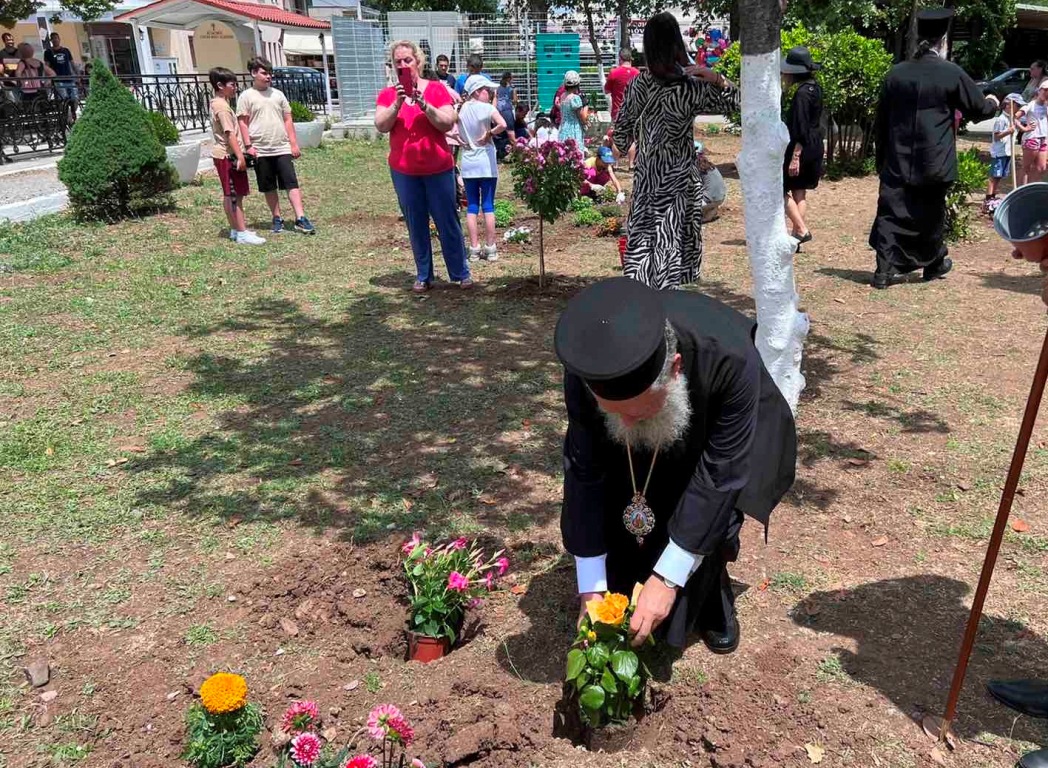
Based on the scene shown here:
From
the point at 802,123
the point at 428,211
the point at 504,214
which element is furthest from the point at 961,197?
the point at 428,211

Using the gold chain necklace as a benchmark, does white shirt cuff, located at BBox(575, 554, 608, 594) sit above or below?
below

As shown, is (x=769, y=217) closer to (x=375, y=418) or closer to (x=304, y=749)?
(x=375, y=418)

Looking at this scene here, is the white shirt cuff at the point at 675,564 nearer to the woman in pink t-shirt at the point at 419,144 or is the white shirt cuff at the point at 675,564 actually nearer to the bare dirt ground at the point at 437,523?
the bare dirt ground at the point at 437,523

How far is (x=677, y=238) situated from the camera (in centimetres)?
462

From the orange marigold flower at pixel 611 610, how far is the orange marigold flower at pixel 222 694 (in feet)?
3.25

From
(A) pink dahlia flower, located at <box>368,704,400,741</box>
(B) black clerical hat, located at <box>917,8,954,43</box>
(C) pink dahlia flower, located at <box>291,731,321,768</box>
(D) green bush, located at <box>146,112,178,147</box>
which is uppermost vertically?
(B) black clerical hat, located at <box>917,8,954,43</box>

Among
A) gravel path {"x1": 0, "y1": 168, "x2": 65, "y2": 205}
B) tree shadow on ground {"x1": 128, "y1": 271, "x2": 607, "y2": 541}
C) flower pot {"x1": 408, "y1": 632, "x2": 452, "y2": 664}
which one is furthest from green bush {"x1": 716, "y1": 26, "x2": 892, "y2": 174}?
flower pot {"x1": 408, "y1": 632, "x2": 452, "y2": 664}

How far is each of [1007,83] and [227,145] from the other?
22906 millimetres

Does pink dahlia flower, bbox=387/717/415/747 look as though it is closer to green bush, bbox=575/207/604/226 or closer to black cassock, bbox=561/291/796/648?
black cassock, bbox=561/291/796/648

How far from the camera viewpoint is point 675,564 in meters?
2.36

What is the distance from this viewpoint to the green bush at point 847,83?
11.7 meters

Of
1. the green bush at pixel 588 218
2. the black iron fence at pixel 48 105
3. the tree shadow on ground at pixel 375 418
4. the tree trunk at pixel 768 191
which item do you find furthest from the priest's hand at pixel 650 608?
the black iron fence at pixel 48 105

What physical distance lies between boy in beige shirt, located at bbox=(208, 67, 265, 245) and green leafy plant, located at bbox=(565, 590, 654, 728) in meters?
7.31

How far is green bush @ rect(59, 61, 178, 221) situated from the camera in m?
8.93
